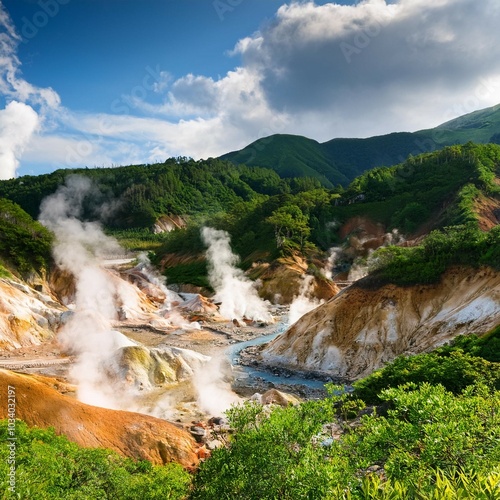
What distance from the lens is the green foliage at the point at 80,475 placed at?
1279 cm

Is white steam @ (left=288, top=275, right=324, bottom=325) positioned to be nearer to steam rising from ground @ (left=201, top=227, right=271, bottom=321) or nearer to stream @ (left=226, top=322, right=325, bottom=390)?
steam rising from ground @ (left=201, top=227, right=271, bottom=321)

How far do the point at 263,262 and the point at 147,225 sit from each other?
300ft

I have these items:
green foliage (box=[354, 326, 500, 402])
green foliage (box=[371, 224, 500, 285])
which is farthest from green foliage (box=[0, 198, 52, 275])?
green foliage (box=[354, 326, 500, 402])

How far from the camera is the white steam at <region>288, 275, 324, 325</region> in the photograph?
74312mm

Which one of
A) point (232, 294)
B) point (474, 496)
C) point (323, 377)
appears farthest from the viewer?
point (232, 294)

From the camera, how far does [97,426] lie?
76.1 feet

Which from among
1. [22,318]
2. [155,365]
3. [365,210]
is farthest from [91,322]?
[365,210]

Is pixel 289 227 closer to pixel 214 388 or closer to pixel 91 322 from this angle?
pixel 91 322

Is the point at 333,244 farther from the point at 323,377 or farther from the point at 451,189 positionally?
the point at 323,377

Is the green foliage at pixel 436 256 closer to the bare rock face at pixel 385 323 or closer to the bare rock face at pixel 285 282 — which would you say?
the bare rock face at pixel 385 323

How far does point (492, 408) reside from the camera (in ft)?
46.5

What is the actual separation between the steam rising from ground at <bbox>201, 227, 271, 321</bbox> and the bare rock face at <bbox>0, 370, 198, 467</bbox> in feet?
157

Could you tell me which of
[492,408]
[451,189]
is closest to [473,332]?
[492,408]

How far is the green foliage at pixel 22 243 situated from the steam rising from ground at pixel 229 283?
3343 cm
